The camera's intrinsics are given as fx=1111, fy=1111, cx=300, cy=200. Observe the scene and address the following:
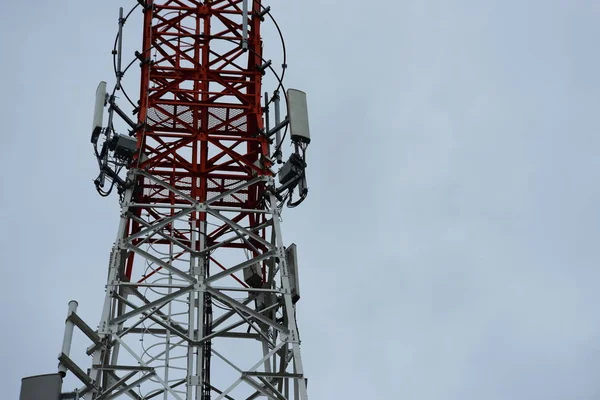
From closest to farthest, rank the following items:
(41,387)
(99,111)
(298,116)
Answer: (41,387) → (99,111) → (298,116)

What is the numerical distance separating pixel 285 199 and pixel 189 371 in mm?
6194

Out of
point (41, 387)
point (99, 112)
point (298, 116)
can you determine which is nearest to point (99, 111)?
point (99, 112)

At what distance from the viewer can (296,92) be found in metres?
31.6

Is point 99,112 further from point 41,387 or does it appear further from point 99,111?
point 41,387

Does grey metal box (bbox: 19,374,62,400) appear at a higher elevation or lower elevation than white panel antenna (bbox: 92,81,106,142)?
lower

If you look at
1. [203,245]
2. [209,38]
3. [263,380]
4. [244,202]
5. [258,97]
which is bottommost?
[263,380]

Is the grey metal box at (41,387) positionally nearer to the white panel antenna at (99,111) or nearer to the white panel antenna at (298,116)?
the white panel antenna at (99,111)

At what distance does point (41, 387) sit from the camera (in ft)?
76.5

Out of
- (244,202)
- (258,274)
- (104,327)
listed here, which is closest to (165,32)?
(244,202)

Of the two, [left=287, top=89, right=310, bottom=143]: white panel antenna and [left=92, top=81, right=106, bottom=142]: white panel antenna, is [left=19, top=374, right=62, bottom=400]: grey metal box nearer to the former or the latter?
[left=92, top=81, right=106, bottom=142]: white panel antenna

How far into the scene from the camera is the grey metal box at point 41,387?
23219 millimetres

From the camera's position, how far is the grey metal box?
23.2m

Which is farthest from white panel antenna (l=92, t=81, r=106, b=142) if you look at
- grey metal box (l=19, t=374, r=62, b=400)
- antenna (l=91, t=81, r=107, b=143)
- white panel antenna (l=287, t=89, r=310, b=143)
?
grey metal box (l=19, t=374, r=62, b=400)

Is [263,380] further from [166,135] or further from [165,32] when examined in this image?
[165,32]
